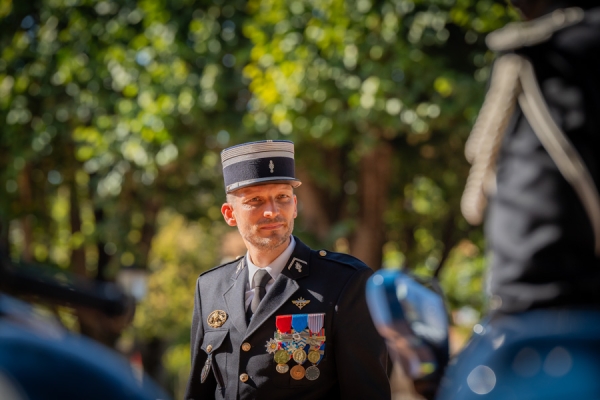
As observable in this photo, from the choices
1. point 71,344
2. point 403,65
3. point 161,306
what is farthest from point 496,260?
point 161,306

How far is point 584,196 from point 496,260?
217 mm

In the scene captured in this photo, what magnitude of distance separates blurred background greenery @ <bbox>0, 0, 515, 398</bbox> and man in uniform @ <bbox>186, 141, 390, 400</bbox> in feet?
15.7

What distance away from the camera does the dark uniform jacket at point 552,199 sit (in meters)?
1.56

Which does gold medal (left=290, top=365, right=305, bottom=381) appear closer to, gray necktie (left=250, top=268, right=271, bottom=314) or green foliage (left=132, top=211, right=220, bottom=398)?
gray necktie (left=250, top=268, right=271, bottom=314)

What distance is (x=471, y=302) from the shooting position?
12.7 m

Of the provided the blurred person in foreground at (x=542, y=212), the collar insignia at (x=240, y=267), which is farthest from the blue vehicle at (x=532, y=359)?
the collar insignia at (x=240, y=267)

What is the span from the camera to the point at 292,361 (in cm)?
300

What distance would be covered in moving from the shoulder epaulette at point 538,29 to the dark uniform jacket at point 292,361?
60.4 inches

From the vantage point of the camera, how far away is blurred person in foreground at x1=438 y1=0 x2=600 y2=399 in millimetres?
1496

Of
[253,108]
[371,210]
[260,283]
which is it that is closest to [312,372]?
[260,283]

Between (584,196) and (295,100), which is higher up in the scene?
(295,100)

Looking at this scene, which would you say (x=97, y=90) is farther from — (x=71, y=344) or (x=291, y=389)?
(x=71, y=344)

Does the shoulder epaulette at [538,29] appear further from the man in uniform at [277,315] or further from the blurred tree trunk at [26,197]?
the blurred tree trunk at [26,197]

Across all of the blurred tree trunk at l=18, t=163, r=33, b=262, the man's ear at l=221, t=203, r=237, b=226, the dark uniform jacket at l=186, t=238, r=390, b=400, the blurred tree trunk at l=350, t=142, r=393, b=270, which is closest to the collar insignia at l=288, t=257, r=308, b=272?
the dark uniform jacket at l=186, t=238, r=390, b=400
